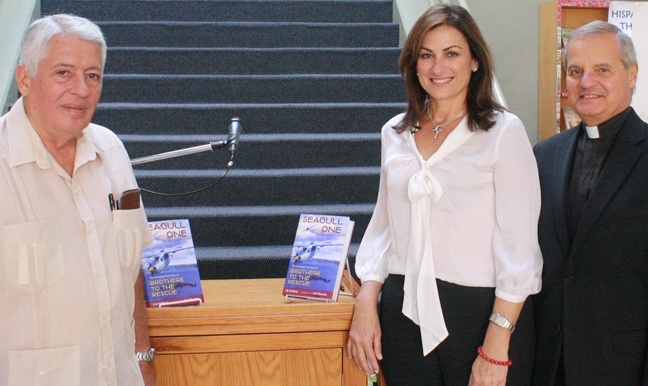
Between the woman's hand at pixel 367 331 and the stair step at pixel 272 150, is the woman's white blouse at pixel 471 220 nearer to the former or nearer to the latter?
the woman's hand at pixel 367 331

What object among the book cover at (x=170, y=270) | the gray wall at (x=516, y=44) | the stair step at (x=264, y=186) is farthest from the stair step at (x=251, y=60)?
the book cover at (x=170, y=270)

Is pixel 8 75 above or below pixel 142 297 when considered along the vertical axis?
above

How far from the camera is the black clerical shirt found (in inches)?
76.0

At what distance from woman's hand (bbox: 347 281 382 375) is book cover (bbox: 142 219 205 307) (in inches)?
17.5

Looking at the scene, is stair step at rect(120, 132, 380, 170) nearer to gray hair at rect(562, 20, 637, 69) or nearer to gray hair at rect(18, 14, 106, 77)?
gray hair at rect(562, 20, 637, 69)

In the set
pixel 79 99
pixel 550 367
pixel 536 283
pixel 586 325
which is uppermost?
pixel 79 99

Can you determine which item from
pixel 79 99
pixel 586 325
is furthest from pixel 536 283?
pixel 79 99

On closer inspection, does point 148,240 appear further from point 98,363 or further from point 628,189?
point 628,189

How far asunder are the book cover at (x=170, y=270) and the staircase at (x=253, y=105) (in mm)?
1111

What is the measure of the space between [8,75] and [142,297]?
241 cm

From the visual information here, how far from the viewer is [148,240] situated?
192cm

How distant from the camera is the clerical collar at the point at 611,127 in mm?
1949

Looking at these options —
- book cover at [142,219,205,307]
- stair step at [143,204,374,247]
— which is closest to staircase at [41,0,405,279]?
stair step at [143,204,374,247]

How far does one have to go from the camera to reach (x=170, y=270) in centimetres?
204
